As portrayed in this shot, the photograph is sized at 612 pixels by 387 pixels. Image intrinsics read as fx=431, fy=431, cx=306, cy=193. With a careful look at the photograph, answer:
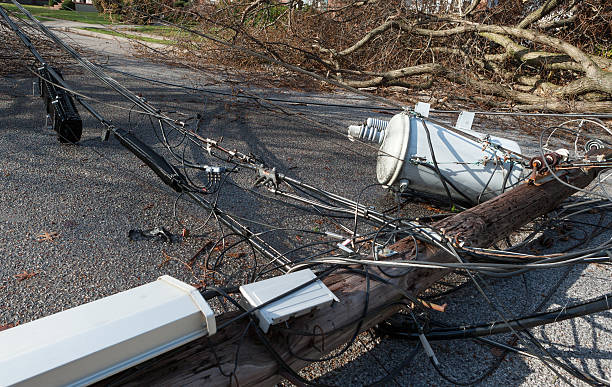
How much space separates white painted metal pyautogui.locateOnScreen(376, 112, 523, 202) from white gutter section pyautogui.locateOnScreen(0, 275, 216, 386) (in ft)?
9.63

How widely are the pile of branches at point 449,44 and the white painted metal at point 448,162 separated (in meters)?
4.74

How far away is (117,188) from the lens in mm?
4047

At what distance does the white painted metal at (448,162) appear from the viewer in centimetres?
398

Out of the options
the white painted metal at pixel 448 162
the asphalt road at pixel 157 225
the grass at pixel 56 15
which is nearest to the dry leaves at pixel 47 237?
the asphalt road at pixel 157 225

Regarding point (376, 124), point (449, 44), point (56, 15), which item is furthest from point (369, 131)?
point (56, 15)

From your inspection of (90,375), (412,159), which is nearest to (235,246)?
(412,159)

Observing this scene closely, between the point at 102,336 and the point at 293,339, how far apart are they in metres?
0.76

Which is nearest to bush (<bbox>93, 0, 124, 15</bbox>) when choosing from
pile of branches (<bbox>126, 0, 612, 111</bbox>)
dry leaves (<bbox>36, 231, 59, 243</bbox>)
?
pile of branches (<bbox>126, 0, 612, 111</bbox>)

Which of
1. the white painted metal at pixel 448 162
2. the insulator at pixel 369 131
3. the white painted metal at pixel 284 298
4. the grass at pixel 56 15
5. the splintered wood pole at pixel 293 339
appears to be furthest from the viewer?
the grass at pixel 56 15

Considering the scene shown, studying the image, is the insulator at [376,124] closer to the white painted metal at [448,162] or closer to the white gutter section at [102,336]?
the white painted metal at [448,162]

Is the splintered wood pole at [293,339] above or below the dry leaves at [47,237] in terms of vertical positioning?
above

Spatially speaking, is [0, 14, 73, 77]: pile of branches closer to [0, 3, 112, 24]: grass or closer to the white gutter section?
[0, 3, 112, 24]: grass

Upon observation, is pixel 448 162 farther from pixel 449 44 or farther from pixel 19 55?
pixel 19 55

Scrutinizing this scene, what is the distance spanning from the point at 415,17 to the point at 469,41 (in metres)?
1.29
